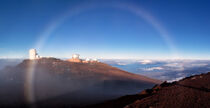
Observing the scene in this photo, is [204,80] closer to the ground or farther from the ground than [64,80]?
farther from the ground

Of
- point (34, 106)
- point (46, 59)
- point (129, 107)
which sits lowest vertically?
point (34, 106)

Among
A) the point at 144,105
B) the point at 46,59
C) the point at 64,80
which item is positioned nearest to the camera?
the point at 144,105

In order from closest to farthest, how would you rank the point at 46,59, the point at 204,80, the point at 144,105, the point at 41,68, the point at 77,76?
1. the point at 144,105
2. the point at 204,80
3. the point at 77,76
4. the point at 41,68
5. the point at 46,59

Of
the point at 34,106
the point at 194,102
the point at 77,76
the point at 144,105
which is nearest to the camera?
the point at 194,102

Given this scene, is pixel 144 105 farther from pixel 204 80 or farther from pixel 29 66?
pixel 29 66

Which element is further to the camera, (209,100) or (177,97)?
(177,97)

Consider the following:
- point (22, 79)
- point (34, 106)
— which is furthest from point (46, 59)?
point (34, 106)

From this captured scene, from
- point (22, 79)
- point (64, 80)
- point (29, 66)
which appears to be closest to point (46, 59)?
point (29, 66)

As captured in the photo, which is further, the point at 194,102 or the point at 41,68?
the point at 41,68

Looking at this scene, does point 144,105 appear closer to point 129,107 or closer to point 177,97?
point 129,107
